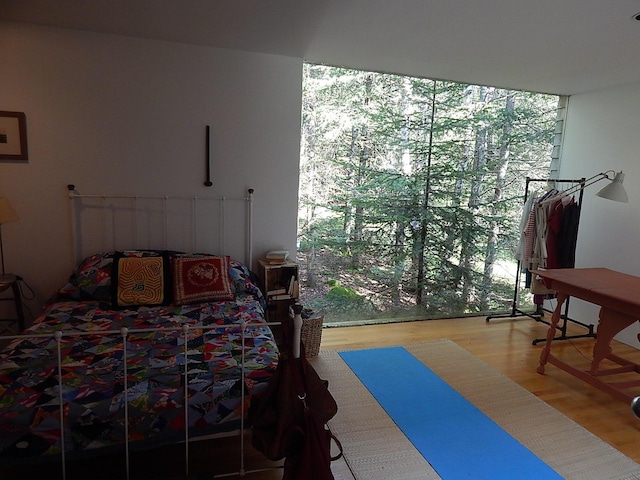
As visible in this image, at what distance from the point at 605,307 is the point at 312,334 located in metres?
2.11

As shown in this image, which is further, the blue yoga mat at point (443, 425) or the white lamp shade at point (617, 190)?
the white lamp shade at point (617, 190)

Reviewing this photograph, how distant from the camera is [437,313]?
4.52 m

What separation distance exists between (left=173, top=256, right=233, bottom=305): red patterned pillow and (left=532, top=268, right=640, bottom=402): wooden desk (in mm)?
2500

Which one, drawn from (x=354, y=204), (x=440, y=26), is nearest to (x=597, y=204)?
(x=354, y=204)

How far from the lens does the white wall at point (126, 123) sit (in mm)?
2912

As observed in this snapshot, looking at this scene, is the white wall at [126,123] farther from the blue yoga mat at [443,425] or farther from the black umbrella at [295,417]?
the black umbrella at [295,417]

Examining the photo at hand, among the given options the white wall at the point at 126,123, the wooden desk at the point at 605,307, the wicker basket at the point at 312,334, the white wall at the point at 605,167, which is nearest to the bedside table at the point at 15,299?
the white wall at the point at 126,123

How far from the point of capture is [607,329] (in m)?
2.79

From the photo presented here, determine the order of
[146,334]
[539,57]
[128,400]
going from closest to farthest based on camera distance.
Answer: [128,400]
[146,334]
[539,57]

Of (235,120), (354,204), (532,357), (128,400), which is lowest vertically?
A: (532,357)

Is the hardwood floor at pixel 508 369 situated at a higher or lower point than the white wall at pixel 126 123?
lower

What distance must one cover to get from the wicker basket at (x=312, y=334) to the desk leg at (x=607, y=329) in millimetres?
2027

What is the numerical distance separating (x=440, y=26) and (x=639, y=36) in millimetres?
1336

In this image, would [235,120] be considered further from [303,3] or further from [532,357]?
[532,357]
